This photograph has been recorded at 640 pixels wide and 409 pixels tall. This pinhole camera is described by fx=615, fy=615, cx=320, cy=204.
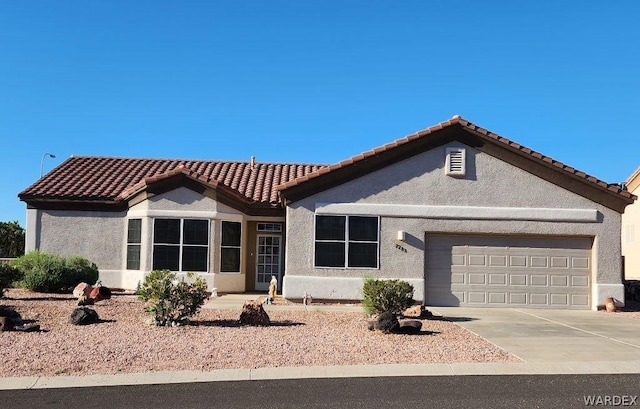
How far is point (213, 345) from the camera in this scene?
34.4ft

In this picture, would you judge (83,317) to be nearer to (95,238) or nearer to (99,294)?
(99,294)

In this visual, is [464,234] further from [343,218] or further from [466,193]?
[343,218]

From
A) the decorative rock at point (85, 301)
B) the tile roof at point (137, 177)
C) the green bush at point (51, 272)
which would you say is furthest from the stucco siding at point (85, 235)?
the decorative rock at point (85, 301)

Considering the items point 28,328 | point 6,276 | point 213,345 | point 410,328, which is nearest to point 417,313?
point 410,328

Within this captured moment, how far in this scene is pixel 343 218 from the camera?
1711 cm

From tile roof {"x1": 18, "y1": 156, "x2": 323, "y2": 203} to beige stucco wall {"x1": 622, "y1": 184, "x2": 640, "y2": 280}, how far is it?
48.7 ft

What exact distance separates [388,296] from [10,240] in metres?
34.9

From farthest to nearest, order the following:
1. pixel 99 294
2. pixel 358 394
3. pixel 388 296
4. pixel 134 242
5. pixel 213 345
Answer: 1. pixel 134 242
2. pixel 99 294
3. pixel 388 296
4. pixel 213 345
5. pixel 358 394

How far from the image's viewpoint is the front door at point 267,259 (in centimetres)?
2034

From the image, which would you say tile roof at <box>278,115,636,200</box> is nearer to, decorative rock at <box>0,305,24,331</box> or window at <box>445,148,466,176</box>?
window at <box>445,148,466,176</box>

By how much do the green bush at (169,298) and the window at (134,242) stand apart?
6987 millimetres

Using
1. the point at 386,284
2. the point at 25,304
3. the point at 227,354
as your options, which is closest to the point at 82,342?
the point at 227,354

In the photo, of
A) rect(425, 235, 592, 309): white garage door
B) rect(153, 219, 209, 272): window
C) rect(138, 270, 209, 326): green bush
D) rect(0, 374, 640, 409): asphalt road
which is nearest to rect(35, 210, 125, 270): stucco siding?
rect(153, 219, 209, 272): window

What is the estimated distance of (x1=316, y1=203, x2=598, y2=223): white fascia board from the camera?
670 inches
